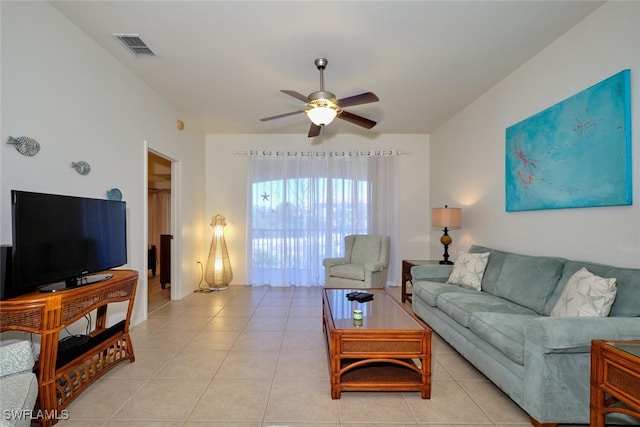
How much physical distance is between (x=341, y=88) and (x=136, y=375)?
3.50 m

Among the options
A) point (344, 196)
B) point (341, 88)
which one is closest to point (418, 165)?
point (344, 196)

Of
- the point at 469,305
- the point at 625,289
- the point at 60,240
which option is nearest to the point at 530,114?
the point at 625,289

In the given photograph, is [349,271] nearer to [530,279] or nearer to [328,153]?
[328,153]

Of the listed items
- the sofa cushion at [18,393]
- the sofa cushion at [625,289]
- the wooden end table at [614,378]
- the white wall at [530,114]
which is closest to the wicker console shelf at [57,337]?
the sofa cushion at [18,393]

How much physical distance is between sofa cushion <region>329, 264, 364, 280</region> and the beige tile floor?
1.38m

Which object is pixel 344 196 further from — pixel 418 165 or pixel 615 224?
pixel 615 224

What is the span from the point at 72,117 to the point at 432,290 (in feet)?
12.0

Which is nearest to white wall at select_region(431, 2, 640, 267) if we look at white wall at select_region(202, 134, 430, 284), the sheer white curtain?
white wall at select_region(202, 134, 430, 284)

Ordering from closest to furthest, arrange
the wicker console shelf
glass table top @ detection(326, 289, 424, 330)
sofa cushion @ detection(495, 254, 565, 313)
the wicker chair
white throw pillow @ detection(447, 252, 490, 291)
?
1. the wicker console shelf
2. glass table top @ detection(326, 289, 424, 330)
3. sofa cushion @ detection(495, 254, 565, 313)
4. white throw pillow @ detection(447, 252, 490, 291)
5. the wicker chair

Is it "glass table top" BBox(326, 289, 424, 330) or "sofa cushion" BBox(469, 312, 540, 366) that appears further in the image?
"glass table top" BBox(326, 289, 424, 330)

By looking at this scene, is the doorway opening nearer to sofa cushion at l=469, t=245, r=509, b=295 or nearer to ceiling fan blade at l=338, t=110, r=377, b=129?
ceiling fan blade at l=338, t=110, r=377, b=129

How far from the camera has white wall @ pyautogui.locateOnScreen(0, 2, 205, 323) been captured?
6.56ft

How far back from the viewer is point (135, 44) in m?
2.74

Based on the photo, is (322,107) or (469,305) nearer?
(469,305)
